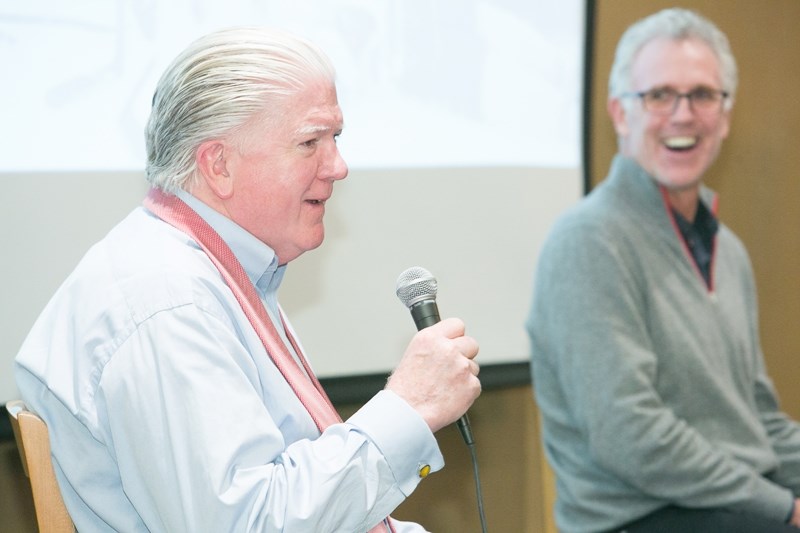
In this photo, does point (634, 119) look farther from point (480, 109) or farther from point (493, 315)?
point (493, 315)

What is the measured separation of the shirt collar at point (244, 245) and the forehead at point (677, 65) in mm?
1384

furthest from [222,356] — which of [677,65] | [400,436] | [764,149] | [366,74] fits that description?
[764,149]

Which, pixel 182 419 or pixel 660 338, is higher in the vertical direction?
pixel 182 419

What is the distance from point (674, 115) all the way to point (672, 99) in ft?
0.15

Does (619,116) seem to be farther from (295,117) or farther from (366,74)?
(295,117)

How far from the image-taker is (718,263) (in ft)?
7.43

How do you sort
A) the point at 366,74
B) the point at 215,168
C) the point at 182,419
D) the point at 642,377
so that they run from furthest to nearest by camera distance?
1. the point at 366,74
2. the point at 642,377
3. the point at 215,168
4. the point at 182,419

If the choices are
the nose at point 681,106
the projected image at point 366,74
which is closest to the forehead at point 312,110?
the projected image at point 366,74

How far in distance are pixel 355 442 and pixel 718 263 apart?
149cm

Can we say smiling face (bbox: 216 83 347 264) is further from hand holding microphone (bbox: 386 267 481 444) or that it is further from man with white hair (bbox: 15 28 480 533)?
Answer: hand holding microphone (bbox: 386 267 481 444)

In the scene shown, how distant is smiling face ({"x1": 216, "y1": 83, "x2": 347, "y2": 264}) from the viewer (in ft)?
4.01

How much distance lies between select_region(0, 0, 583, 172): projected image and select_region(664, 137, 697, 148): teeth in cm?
54

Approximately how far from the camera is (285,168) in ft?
4.09

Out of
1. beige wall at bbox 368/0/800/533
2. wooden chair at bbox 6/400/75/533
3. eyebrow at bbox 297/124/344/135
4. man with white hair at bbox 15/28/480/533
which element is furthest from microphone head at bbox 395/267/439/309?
beige wall at bbox 368/0/800/533
